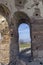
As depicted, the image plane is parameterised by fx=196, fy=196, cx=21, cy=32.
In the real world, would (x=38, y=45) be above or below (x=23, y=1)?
below

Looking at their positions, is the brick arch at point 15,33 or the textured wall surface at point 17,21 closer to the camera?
the textured wall surface at point 17,21

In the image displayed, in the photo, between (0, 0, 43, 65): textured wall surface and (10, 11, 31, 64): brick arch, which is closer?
(0, 0, 43, 65): textured wall surface

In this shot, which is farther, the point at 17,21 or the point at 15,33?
the point at 17,21

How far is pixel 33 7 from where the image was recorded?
27.8 feet

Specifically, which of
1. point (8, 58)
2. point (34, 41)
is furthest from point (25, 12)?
point (8, 58)

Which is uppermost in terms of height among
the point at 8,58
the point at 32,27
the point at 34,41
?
the point at 32,27

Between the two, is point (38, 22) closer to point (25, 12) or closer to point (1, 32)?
point (25, 12)

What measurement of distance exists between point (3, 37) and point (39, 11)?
1.92 metres

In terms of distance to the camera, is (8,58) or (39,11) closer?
(8,58)

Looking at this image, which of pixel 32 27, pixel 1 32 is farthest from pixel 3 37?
pixel 32 27

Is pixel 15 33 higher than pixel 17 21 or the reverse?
the reverse

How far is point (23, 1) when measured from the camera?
27.5 ft

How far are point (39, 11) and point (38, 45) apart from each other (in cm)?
146

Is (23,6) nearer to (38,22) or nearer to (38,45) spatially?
(38,22)
